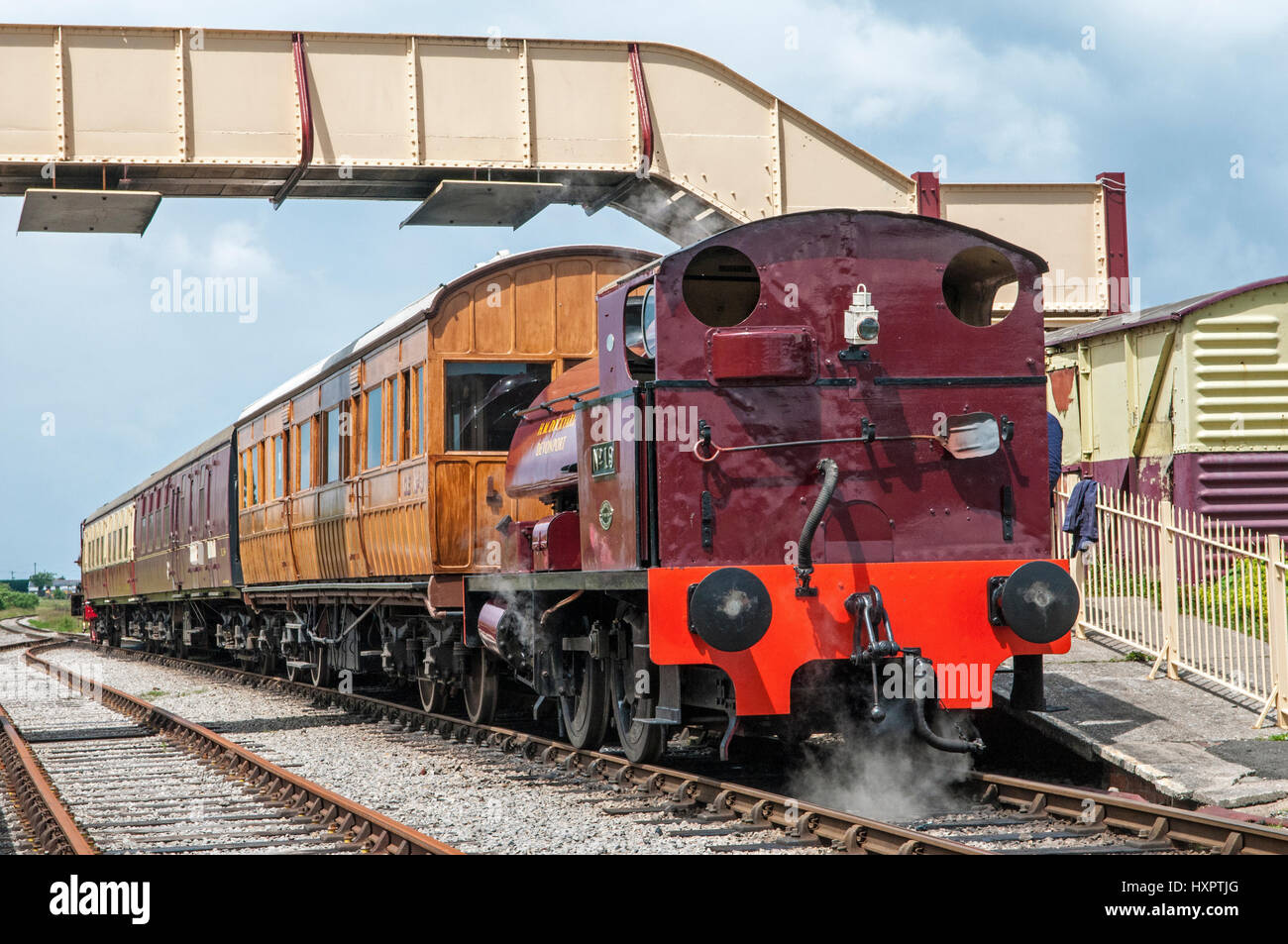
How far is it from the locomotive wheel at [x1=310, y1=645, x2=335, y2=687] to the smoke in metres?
9.80

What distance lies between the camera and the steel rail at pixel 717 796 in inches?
259

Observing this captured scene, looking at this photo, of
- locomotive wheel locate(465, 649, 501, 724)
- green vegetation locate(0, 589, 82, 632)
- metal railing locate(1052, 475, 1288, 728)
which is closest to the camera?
metal railing locate(1052, 475, 1288, 728)

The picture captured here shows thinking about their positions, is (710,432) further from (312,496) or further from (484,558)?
(312,496)

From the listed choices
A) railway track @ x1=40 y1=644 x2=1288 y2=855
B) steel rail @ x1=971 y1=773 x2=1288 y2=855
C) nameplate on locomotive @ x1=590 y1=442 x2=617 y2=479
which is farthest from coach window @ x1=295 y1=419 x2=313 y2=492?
steel rail @ x1=971 y1=773 x2=1288 y2=855

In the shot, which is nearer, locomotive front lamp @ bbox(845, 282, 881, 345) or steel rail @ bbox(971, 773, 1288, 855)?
steel rail @ bbox(971, 773, 1288, 855)

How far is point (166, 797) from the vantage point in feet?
32.2

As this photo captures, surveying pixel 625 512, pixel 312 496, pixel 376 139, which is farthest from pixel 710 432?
pixel 312 496

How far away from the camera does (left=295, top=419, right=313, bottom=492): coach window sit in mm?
16344

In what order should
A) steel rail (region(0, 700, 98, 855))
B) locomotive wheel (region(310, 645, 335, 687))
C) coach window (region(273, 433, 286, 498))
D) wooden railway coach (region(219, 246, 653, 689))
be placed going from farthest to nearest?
coach window (region(273, 433, 286, 498)) < locomotive wheel (region(310, 645, 335, 687)) < wooden railway coach (region(219, 246, 653, 689)) < steel rail (region(0, 700, 98, 855))

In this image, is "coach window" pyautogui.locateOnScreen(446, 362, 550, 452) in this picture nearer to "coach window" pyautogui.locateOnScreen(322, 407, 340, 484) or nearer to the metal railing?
"coach window" pyautogui.locateOnScreen(322, 407, 340, 484)

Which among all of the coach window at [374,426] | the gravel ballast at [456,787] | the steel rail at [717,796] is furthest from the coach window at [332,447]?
the steel rail at [717,796]

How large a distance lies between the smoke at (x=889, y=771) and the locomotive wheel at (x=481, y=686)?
424 centimetres

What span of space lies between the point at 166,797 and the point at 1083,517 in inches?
318

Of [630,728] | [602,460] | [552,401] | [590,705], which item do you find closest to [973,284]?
[602,460]
